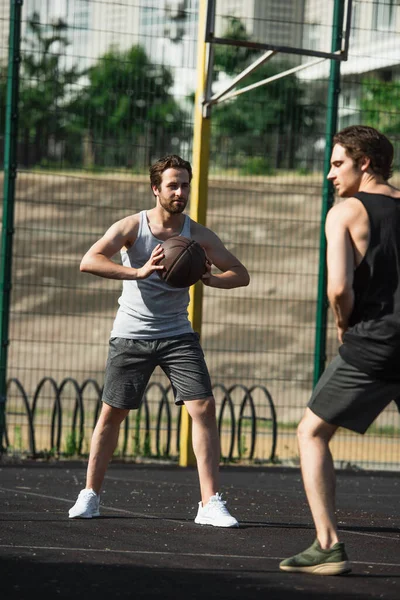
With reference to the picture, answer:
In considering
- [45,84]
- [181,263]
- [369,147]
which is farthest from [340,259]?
[45,84]

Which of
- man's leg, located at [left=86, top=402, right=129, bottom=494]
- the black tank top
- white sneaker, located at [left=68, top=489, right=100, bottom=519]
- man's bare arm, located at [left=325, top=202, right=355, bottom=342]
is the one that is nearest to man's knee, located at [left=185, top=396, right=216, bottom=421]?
man's leg, located at [left=86, top=402, right=129, bottom=494]

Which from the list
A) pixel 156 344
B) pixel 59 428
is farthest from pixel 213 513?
pixel 59 428

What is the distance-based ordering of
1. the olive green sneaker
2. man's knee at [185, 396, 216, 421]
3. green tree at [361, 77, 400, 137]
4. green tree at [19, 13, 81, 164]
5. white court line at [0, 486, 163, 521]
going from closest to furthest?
1. the olive green sneaker
2. man's knee at [185, 396, 216, 421]
3. white court line at [0, 486, 163, 521]
4. green tree at [19, 13, 81, 164]
5. green tree at [361, 77, 400, 137]

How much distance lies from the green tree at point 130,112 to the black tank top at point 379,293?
20.6 feet

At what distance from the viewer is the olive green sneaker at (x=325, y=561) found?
5.33m

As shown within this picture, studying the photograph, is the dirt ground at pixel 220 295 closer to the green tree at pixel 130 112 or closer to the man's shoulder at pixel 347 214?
the green tree at pixel 130 112

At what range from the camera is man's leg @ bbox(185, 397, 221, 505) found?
7.02 m

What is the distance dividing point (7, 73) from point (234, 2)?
33709 millimetres

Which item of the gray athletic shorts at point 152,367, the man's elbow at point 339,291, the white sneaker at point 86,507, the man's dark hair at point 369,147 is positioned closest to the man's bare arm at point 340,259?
the man's elbow at point 339,291

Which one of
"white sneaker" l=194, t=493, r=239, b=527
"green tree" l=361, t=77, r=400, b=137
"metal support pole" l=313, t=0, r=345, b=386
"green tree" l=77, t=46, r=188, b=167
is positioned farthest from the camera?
A: "green tree" l=361, t=77, r=400, b=137

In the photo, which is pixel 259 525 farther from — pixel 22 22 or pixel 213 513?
pixel 22 22

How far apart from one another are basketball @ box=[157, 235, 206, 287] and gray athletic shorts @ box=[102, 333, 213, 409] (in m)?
0.40

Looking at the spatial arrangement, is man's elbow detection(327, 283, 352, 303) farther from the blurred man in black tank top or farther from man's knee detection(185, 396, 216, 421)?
man's knee detection(185, 396, 216, 421)

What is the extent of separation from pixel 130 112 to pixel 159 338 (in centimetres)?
495
